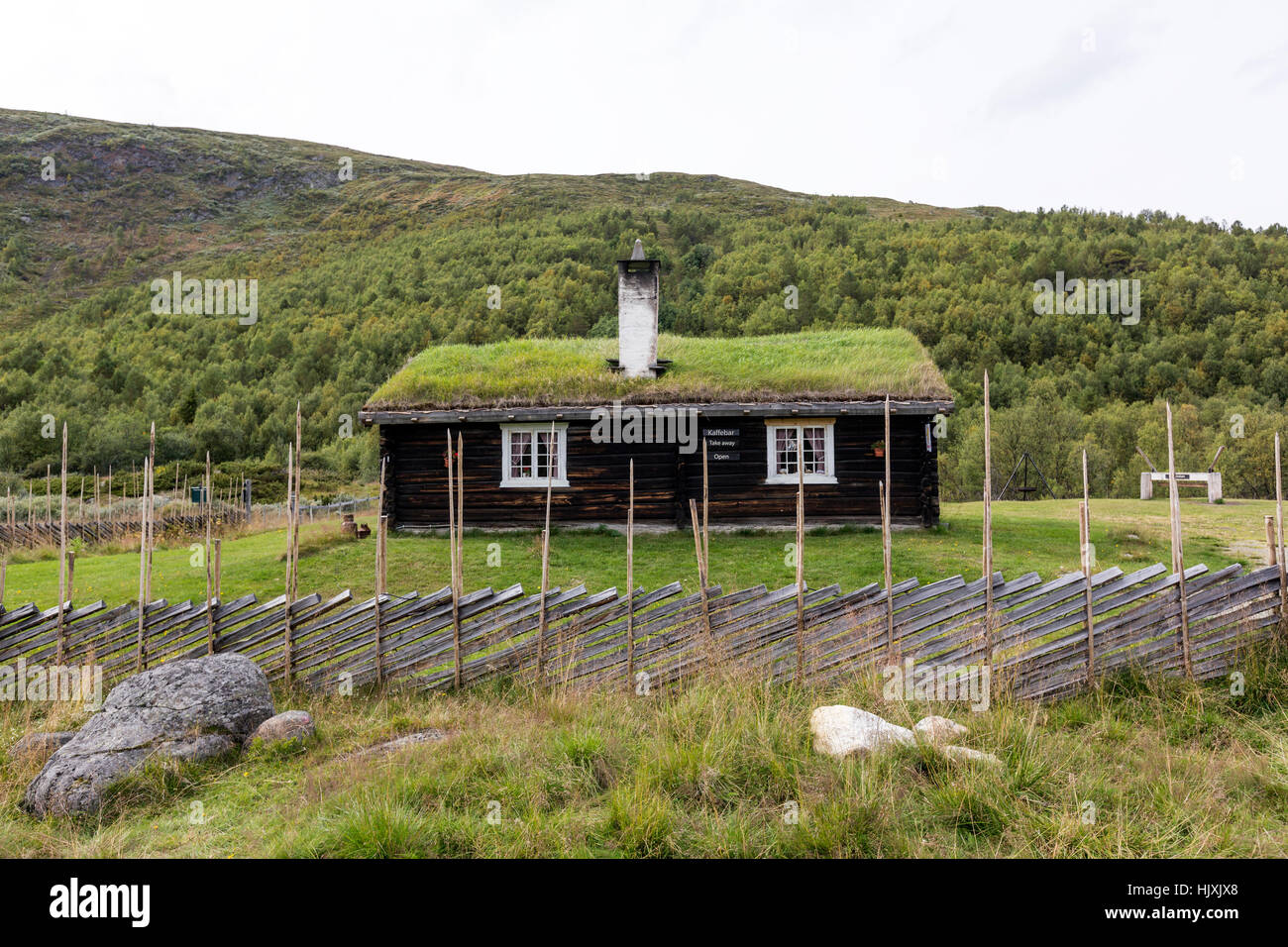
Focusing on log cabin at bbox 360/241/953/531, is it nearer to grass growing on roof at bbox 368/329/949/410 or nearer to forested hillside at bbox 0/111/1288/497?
grass growing on roof at bbox 368/329/949/410

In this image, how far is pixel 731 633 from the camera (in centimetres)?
615

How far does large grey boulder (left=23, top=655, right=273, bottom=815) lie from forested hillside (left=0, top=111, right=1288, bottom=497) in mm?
30726

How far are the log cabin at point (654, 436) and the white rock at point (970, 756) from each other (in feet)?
37.9

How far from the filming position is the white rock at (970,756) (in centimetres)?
415

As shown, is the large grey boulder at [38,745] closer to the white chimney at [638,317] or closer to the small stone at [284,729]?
the small stone at [284,729]

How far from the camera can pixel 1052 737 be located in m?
4.68

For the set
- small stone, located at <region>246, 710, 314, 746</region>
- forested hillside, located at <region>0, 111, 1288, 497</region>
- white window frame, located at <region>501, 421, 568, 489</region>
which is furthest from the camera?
forested hillside, located at <region>0, 111, 1288, 497</region>

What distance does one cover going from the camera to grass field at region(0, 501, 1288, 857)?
365 centimetres

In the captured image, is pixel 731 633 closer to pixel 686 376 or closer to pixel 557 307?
pixel 686 376

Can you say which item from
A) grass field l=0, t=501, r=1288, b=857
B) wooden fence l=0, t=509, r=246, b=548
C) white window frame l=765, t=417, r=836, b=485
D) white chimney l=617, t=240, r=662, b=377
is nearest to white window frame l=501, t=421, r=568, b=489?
white chimney l=617, t=240, r=662, b=377

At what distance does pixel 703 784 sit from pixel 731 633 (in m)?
2.09

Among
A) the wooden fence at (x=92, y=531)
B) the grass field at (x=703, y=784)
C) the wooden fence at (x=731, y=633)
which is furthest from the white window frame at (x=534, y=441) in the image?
the grass field at (x=703, y=784)
